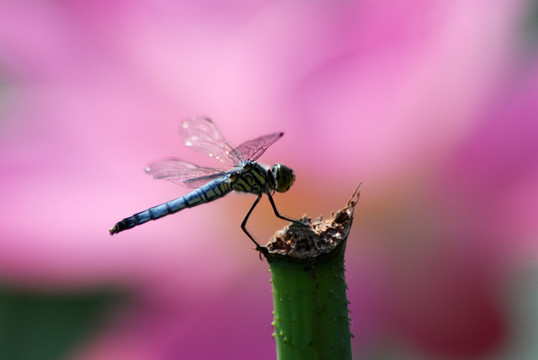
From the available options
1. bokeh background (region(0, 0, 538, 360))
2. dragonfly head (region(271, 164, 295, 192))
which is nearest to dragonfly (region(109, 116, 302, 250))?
dragonfly head (region(271, 164, 295, 192))

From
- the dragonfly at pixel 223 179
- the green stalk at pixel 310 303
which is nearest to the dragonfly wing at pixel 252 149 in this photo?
the dragonfly at pixel 223 179

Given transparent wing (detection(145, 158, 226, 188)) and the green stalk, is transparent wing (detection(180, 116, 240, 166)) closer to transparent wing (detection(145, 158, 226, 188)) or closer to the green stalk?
transparent wing (detection(145, 158, 226, 188))

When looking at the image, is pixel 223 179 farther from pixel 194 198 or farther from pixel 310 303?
Result: pixel 310 303

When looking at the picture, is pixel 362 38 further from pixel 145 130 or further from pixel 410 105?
pixel 145 130

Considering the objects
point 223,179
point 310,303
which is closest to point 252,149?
point 223,179

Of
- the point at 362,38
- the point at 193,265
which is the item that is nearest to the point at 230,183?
the point at 193,265

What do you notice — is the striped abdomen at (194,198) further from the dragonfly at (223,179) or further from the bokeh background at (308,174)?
the bokeh background at (308,174)
